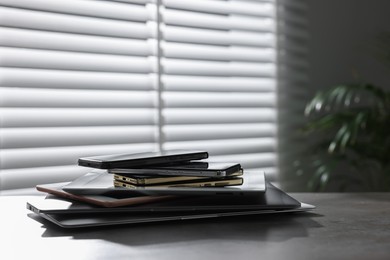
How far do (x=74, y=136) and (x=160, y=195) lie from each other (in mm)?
995

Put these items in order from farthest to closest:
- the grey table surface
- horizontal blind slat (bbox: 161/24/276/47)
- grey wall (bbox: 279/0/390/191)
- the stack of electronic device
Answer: grey wall (bbox: 279/0/390/191) < horizontal blind slat (bbox: 161/24/276/47) < the stack of electronic device < the grey table surface

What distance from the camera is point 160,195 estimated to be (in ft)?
2.45

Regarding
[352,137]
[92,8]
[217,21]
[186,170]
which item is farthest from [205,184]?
[217,21]

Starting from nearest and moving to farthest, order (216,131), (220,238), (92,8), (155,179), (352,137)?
1. (220,238)
2. (155,179)
3. (92,8)
4. (352,137)
5. (216,131)

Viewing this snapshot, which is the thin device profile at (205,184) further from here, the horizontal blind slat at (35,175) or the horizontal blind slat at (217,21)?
the horizontal blind slat at (217,21)

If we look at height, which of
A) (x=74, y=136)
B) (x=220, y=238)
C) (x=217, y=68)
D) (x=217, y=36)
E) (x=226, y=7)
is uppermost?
(x=226, y=7)

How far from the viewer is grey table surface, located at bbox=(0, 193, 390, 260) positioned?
A: 1.86ft

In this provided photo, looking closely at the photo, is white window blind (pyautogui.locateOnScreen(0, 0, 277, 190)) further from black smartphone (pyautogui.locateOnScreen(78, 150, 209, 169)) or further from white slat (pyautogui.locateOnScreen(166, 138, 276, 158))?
black smartphone (pyautogui.locateOnScreen(78, 150, 209, 169))

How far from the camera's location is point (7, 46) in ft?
5.04

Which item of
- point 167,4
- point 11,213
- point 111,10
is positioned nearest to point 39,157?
point 111,10

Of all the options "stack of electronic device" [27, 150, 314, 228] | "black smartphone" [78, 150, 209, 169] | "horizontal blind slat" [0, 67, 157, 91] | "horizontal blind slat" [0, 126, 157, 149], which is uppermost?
"horizontal blind slat" [0, 67, 157, 91]

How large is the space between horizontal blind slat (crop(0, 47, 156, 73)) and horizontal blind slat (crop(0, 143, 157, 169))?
218 millimetres

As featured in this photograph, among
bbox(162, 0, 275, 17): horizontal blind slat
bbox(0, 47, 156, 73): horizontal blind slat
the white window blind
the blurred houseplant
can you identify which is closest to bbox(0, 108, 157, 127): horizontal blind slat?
the white window blind

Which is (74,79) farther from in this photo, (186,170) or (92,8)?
(186,170)
